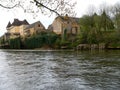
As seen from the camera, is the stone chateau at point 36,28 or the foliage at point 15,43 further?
the foliage at point 15,43

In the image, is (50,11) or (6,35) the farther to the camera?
(6,35)

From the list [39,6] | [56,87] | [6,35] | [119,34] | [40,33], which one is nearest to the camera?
[39,6]

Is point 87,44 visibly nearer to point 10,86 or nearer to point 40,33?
point 40,33

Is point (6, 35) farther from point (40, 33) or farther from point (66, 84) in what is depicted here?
point (66, 84)

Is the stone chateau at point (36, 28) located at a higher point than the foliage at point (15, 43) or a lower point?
higher

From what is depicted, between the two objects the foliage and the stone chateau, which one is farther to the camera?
the foliage

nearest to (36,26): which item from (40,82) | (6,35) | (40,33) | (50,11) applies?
(40,33)

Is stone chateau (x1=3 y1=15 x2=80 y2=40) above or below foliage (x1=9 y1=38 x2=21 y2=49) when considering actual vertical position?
above

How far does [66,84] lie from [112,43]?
6959cm

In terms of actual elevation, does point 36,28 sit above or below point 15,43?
above

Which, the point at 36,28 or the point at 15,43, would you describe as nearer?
the point at 15,43

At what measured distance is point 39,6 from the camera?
916 cm

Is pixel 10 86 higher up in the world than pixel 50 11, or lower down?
lower down

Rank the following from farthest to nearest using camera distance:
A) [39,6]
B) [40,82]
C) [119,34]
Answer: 1. [119,34]
2. [40,82]
3. [39,6]
